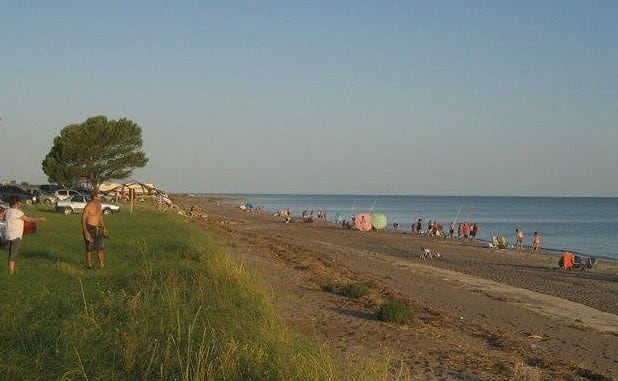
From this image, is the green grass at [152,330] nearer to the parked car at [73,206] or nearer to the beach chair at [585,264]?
the beach chair at [585,264]

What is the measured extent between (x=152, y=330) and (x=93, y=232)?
749 cm

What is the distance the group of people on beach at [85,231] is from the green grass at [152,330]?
2.44ft

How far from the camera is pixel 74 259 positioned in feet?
51.0

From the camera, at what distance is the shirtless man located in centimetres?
1439

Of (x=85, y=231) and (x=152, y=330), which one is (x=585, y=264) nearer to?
(x=85, y=231)

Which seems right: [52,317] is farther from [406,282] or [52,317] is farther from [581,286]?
[581,286]

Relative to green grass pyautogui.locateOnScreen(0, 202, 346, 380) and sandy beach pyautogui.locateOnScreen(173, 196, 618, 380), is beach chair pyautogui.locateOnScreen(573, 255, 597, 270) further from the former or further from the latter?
green grass pyautogui.locateOnScreen(0, 202, 346, 380)

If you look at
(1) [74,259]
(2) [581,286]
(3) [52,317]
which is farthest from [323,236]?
(3) [52,317]

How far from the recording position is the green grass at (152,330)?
6398mm

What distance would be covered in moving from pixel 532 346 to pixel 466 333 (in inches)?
43.4

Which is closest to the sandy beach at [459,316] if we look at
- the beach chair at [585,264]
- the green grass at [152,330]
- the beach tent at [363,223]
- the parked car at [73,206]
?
the beach chair at [585,264]

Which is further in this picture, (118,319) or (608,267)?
(608,267)

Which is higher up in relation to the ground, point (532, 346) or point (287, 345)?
point (287, 345)

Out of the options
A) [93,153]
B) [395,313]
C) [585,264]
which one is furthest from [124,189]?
[395,313]
